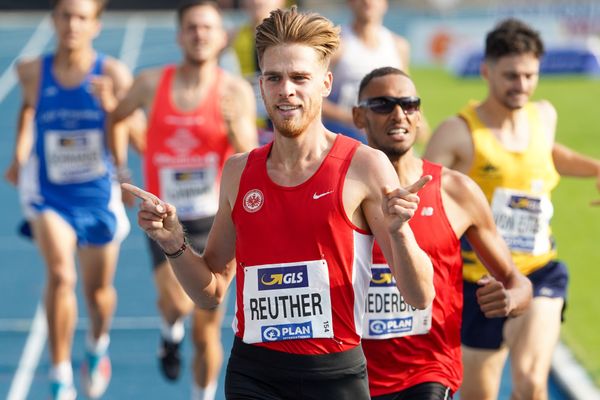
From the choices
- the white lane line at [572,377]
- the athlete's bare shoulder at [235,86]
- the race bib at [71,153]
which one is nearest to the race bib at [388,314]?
the white lane line at [572,377]

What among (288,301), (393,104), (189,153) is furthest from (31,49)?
(288,301)

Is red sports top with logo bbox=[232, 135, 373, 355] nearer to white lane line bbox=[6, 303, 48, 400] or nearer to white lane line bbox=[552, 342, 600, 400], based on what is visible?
white lane line bbox=[552, 342, 600, 400]

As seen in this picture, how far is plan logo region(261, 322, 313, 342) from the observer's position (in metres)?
4.43

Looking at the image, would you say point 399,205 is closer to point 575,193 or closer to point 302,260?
point 302,260

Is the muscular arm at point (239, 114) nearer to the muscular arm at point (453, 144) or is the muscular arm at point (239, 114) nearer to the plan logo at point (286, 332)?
the muscular arm at point (453, 144)

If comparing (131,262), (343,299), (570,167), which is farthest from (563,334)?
(343,299)

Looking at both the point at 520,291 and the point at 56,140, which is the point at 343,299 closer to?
the point at 520,291

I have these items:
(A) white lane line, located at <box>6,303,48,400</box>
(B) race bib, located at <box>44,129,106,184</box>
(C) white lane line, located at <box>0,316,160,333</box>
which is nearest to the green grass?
(C) white lane line, located at <box>0,316,160,333</box>

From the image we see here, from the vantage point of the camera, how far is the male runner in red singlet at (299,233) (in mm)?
4301

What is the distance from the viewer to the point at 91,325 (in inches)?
336

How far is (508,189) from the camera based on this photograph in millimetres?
6602

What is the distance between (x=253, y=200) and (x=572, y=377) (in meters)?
4.46

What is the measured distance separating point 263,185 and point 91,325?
439 centimetres

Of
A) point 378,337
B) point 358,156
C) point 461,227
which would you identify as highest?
point 358,156
